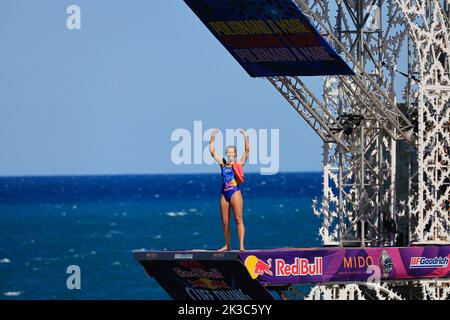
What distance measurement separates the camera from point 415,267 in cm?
4150

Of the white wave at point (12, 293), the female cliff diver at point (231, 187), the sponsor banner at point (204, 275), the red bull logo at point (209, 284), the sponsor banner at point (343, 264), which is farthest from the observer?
the white wave at point (12, 293)

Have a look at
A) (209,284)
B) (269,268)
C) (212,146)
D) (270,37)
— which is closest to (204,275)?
(209,284)

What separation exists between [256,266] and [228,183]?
205cm

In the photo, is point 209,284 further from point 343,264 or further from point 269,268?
point 343,264

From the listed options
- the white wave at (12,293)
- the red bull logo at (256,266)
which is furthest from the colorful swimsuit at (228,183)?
the white wave at (12,293)

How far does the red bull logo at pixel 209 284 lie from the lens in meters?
38.7

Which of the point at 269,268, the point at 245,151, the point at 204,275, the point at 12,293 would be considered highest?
the point at 245,151

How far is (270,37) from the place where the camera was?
3975cm

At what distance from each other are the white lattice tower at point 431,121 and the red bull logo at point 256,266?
5.74 meters

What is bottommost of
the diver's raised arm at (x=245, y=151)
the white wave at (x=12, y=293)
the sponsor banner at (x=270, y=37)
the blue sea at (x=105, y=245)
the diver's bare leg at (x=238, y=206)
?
the white wave at (x=12, y=293)

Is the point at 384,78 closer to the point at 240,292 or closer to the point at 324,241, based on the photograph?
the point at 324,241

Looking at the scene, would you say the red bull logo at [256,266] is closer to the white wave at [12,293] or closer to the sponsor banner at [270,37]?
the sponsor banner at [270,37]

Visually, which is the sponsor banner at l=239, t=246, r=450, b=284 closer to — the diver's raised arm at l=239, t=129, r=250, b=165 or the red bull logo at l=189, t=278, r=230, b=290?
the red bull logo at l=189, t=278, r=230, b=290
